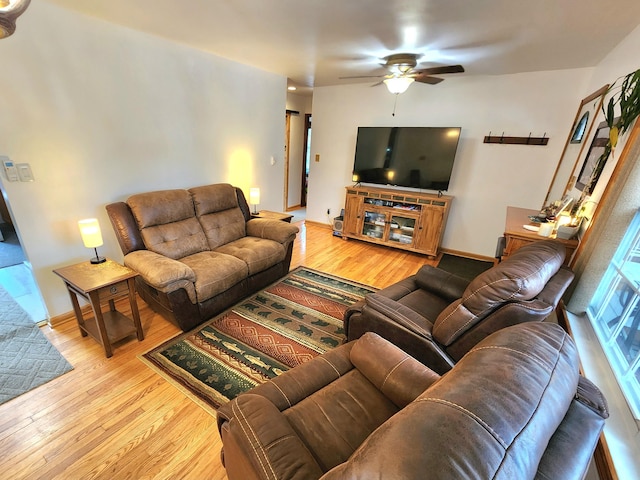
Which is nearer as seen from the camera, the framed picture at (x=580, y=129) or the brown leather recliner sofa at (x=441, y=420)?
the brown leather recliner sofa at (x=441, y=420)

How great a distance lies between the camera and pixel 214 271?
7.66ft

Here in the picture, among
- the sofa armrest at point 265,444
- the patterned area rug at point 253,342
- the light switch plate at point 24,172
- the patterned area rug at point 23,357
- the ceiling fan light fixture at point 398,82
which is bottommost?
the patterned area rug at point 23,357

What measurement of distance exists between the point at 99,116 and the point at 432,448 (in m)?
3.10

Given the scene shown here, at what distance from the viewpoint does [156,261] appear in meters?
2.12

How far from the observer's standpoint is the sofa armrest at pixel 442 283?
206 centimetres

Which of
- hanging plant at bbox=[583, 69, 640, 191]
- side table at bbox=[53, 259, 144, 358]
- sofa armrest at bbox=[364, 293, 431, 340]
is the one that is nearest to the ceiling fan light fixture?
hanging plant at bbox=[583, 69, 640, 191]

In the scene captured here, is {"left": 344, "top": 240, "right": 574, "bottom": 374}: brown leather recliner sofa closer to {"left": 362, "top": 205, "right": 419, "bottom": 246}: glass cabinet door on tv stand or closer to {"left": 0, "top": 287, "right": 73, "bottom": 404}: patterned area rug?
{"left": 0, "top": 287, "right": 73, "bottom": 404}: patterned area rug

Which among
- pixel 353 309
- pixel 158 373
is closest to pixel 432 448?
pixel 353 309

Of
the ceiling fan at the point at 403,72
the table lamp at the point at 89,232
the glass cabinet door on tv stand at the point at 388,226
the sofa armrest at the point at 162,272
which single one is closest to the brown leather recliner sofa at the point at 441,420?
the sofa armrest at the point at 162,272

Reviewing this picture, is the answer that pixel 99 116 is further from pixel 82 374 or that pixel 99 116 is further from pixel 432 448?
pixel 432 448

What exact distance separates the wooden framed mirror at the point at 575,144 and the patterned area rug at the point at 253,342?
2.53m

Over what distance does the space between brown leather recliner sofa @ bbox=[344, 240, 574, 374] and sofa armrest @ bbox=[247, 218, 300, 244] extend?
136 centimetres

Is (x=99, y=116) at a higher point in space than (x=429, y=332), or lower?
higher

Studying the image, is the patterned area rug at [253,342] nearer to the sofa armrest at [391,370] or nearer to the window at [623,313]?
the sofa armrest at [391,370]
